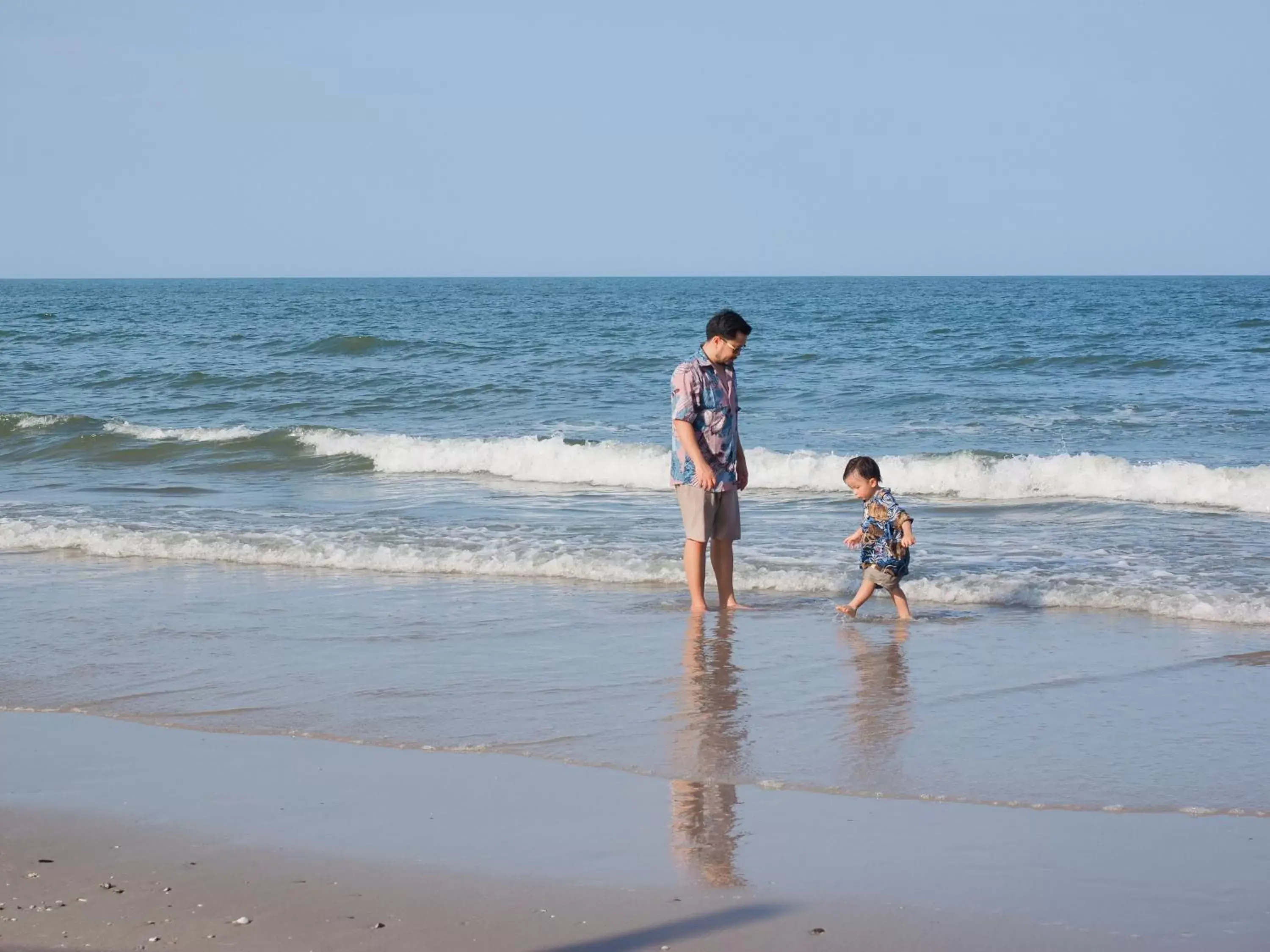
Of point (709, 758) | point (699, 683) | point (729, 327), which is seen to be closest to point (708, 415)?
point (729, 327)

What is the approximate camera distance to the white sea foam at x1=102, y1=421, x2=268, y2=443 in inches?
647

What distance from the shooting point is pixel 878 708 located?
5332mm

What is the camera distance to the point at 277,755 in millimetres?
4762

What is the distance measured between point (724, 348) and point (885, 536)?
1355mm

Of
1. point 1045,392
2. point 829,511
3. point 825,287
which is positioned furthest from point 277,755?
point 825,287

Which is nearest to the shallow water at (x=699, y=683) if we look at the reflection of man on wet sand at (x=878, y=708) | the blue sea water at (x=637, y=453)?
the reflection of man on wet sand at (x=878, y=708)

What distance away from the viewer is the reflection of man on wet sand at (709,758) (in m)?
3.79

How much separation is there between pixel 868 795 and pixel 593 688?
65.7 inches

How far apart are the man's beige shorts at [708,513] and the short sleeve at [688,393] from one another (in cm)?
41

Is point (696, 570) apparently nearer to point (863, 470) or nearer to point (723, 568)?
point (723, 568)

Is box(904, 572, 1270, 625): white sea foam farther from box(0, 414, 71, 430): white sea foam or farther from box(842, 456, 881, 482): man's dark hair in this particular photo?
box(0, 414, 71, 430): white sea foam

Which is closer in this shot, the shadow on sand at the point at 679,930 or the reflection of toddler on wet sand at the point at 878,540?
the shadow on sand at the point at 679,930

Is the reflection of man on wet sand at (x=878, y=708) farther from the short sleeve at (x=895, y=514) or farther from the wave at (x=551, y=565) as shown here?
the wave at (x=551, y=565)

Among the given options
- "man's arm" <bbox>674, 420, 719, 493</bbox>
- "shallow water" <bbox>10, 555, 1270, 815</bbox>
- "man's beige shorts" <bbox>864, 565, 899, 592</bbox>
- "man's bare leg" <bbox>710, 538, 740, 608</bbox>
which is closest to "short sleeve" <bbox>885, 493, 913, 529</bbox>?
"man's beige shorts" <bbox>864, 565, 899, 592</bbox>
